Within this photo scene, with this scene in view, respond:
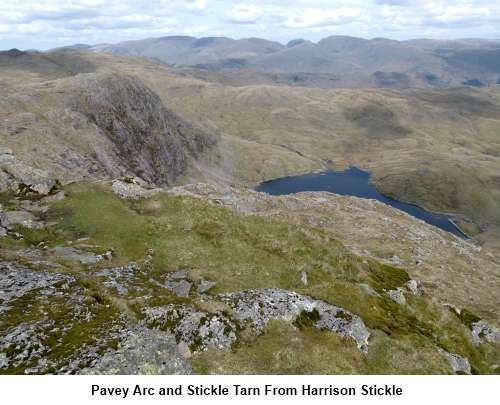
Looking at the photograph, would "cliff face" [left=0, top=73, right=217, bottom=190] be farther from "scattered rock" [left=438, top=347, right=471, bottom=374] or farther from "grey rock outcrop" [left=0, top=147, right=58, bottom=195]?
"scattered rock" [left=438, top=347, right=471, bottom=374]

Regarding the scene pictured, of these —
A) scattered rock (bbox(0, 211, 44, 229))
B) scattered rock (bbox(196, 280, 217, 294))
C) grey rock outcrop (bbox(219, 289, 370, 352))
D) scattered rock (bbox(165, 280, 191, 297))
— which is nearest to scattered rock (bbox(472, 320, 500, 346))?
grey rock outcrop (bbox(219, 289, 370, 352))

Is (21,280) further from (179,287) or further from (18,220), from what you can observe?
(18,220)

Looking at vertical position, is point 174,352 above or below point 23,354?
below

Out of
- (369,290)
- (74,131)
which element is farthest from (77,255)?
(74,131)
